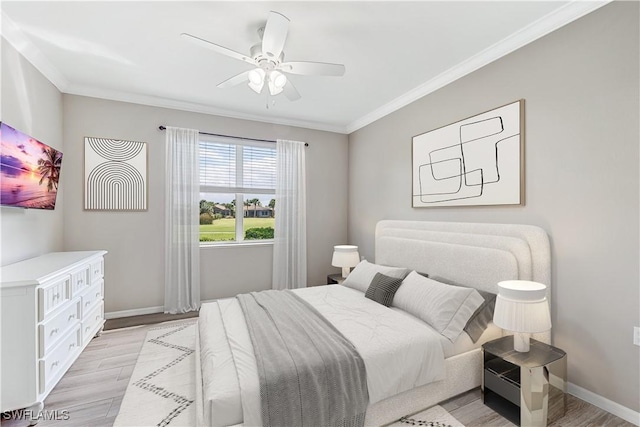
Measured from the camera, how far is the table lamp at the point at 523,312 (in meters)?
1.84

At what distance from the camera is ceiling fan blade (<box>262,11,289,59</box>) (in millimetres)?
1796

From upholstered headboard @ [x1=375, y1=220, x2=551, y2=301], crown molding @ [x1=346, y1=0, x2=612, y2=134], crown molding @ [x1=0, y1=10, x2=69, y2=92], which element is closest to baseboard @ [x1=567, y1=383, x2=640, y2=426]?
upholstered headboard @ [x1=375, y1=220, x2=551, y2=301]

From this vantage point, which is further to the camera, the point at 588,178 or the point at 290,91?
the point at 290,91

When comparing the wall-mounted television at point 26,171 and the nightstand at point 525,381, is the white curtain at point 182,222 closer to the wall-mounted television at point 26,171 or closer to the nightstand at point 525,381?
the wall-mounted television at point 26,171

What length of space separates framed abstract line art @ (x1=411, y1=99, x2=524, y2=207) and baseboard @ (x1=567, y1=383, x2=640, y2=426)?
4.69ft

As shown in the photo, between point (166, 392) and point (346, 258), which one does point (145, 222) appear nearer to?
point (166, 392)

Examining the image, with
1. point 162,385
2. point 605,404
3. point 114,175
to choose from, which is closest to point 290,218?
point 114,175

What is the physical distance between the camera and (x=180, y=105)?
3867 millimetres

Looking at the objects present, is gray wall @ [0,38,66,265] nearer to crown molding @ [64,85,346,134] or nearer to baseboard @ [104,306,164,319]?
crown molding @ [64,85,346,134]

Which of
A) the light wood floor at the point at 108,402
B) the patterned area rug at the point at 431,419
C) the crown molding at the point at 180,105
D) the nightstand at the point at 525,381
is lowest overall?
the light wood floor at the point at 108,402

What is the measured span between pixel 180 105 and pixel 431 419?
4.32 meters

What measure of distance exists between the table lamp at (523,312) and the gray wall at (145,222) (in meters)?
→ 3.15

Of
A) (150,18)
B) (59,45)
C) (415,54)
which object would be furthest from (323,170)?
(59,45)

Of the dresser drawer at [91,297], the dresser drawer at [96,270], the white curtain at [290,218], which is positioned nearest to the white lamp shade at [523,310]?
the white curtain at [290,218]
